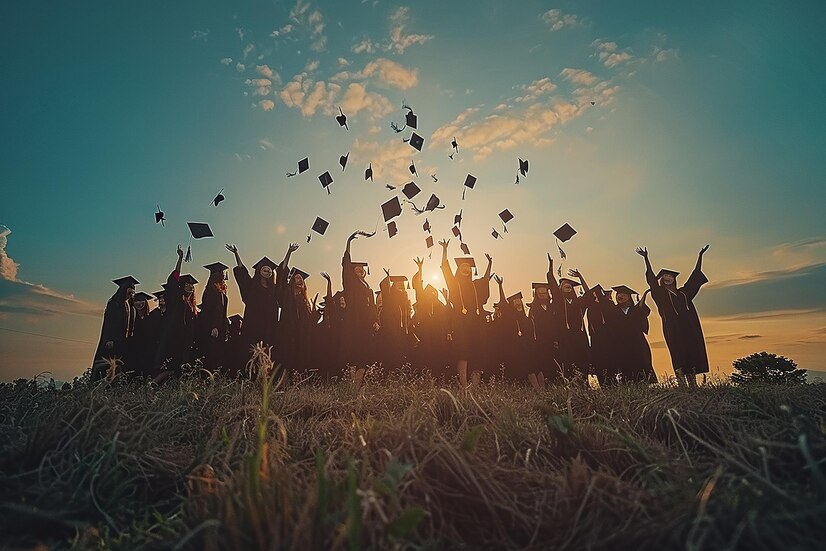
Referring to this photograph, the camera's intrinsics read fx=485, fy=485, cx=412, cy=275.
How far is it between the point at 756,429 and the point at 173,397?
13.0ft

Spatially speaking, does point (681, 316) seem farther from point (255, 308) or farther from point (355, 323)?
point (255, 308)

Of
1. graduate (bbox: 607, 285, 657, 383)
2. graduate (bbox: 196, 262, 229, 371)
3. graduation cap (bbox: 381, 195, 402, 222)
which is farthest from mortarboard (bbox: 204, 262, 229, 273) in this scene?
graduate (bbox: 607, 285, 657, 383)

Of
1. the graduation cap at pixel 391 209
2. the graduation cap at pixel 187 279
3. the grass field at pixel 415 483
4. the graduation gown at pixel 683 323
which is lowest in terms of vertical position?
the grass field at pixel 415 483

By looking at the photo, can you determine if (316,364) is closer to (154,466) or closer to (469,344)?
(469,344)

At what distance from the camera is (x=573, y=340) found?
10.7m

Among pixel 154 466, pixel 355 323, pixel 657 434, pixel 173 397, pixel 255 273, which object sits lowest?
pixel 657 434

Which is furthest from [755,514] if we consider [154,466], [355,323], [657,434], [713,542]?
[355,323]

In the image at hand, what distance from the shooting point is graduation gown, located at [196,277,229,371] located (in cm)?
980

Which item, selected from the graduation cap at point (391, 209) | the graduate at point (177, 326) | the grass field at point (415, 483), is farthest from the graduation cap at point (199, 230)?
the grass field at point (415, 483)

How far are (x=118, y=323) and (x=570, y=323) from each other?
936 cm

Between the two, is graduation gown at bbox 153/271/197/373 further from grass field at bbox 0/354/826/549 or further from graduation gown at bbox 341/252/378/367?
grass field at bbox 0/354/826/549

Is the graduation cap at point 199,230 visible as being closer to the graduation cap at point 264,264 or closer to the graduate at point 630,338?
the graduation cap at point 264,264

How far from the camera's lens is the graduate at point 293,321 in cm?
974

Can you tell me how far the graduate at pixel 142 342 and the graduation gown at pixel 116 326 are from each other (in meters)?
0.25
